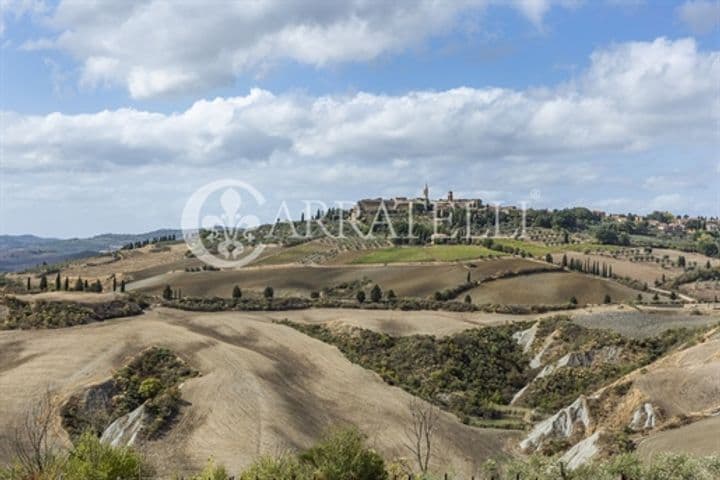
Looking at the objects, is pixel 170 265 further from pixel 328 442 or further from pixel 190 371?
pixel 328 442

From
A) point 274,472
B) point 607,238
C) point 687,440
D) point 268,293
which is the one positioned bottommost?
point 687,440

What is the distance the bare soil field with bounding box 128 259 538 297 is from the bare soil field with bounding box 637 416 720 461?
55458 millimetres

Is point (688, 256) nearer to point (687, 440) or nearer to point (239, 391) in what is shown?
point (687, 440)

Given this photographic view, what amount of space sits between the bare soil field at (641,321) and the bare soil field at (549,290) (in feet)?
62.4

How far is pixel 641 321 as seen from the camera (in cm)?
5591

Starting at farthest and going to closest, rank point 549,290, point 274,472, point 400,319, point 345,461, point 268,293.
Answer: point 549,290 < point 268,293 < point 400,319 < point 345,461 < point 274,472

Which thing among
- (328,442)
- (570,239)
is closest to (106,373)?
(328,442)

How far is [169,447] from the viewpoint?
99.7 ft

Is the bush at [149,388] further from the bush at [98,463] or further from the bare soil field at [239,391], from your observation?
the bush at [98,463]

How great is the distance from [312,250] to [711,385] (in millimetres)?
99233

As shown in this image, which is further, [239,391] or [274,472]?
[239,391]

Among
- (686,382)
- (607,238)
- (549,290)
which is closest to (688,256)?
(607,238)

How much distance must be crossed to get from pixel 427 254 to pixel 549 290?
3161 cm

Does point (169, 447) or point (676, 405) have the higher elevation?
point (676, 405)
